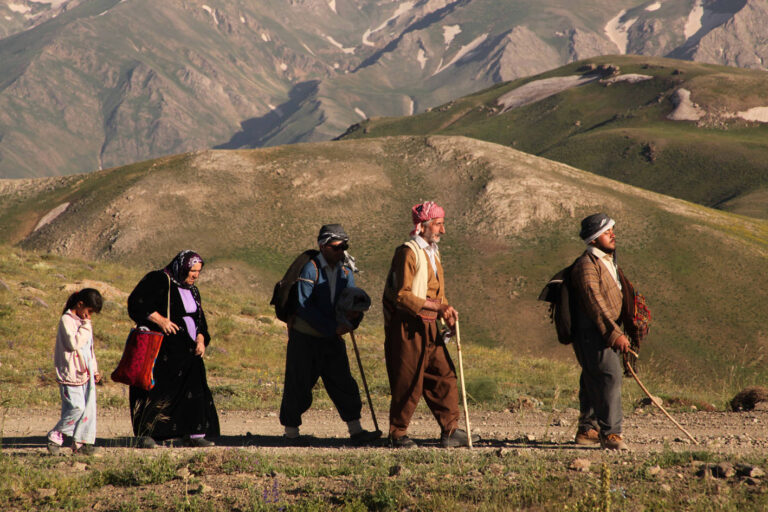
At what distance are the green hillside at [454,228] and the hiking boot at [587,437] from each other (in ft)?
82.5

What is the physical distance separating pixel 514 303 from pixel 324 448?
1399 inches

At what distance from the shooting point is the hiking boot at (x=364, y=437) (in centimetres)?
853

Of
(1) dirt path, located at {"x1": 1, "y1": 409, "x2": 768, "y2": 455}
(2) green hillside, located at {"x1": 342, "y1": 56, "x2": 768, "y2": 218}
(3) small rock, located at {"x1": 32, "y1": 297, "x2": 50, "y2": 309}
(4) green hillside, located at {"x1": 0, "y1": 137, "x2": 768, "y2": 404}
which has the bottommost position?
(1) dirt path, located at {"x1": 1, "y1": 409, "x2": 768, "y2": 455}

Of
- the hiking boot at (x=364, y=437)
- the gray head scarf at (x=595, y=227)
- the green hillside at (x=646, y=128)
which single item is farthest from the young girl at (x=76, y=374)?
the green hillside at (x=646, y=128)

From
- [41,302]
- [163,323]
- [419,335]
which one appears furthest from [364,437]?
[41,302]

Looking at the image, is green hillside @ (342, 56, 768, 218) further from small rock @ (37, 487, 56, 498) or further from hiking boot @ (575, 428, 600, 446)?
small rock @ (37, 487, 56, 498)

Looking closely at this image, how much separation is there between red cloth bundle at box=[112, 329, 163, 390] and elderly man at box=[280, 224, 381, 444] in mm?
1566

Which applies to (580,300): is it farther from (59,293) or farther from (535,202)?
(535,202)

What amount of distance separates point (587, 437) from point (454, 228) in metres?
44.3

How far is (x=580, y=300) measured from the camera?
25.8ft

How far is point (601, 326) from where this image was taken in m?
7.56

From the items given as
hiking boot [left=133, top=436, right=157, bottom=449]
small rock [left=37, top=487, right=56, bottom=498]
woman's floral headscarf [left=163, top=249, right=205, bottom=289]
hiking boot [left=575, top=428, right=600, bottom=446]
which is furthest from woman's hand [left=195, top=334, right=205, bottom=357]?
hiking boot [left=575, top=428, right=600, bottom=446]

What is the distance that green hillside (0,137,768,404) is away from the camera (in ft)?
133

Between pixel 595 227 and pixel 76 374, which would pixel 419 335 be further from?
pixel 76 374
